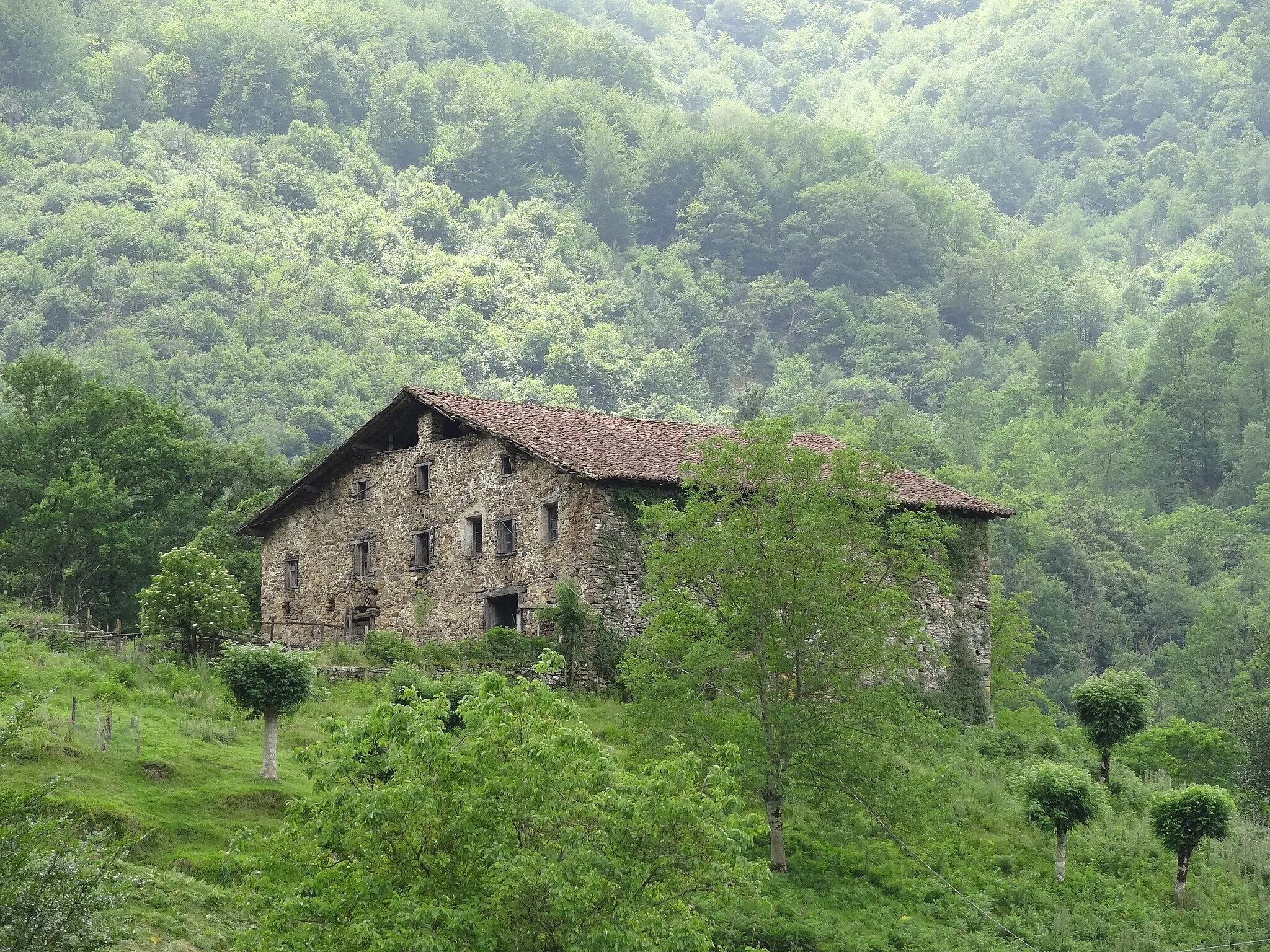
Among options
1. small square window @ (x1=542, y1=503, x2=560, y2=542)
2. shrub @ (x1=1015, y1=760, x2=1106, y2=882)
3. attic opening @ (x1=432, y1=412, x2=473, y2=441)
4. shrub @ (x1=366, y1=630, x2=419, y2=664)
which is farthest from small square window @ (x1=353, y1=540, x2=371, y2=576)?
shrub @ (x1=1015, y1=760, x2=1106, y2=882)

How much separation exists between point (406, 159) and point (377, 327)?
52.5 m

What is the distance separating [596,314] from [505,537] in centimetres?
11476

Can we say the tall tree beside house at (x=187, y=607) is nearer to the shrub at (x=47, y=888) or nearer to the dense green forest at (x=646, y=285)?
the shrub at (x=47, y=888)

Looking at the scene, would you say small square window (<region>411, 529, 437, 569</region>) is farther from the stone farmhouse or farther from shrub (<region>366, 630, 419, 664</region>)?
shrub (<region>366, 630, 419, 664</region>)

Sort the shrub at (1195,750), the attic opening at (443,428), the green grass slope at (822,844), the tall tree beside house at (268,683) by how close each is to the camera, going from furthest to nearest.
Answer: the shrub at (1195,750), the attic opening at (443,428), the tall tree beside house at (268,683), the green grass slope at (822,844)

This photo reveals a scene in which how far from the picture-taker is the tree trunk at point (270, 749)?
28594mm

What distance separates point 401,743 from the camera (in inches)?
748

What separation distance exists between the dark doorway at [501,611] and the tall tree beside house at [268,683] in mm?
12985

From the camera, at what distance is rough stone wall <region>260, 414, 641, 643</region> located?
4034 cm

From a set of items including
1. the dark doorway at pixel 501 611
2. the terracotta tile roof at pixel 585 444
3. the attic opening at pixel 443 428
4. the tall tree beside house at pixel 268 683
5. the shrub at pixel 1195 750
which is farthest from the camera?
the shrub at pixel 1195 750

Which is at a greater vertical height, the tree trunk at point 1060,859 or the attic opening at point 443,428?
the attic opening at point 443,428

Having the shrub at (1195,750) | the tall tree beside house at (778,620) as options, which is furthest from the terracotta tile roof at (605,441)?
the shrub at (1195,750)

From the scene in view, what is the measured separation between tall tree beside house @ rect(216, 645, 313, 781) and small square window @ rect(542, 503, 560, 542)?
12.3 m

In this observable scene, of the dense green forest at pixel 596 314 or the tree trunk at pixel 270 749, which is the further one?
the dense green forest at pixel 596 314
